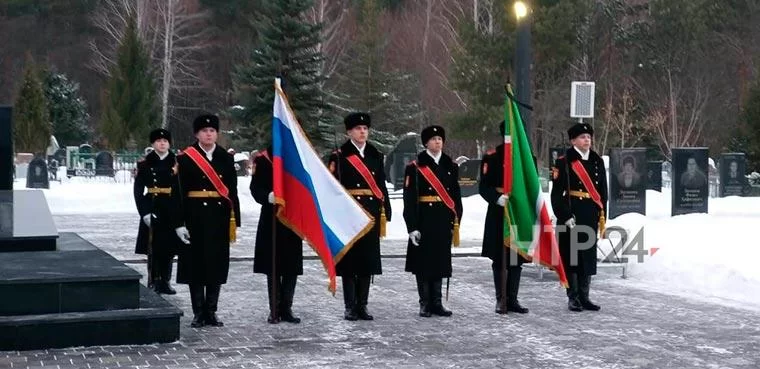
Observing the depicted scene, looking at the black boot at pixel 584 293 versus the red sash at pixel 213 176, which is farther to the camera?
the black boot at pixel 584 293

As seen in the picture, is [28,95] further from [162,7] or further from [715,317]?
[715,317]

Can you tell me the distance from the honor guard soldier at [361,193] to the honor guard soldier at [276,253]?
0.42m

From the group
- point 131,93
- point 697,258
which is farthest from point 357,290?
Result: point 131,93

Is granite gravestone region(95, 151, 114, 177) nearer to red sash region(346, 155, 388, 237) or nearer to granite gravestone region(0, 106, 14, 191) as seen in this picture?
granite gravestone region(0, 106, 14, 191)

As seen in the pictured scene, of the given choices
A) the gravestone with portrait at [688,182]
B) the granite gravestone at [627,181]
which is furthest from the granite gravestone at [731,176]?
the granite gravestone at [627,181]

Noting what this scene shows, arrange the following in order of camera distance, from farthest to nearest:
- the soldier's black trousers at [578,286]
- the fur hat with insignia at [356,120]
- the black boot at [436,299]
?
the soldier's black trousers at [578,286] → the black boot at [436,299] → the fur hat with insignia at [356,120]

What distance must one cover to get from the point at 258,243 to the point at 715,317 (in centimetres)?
414

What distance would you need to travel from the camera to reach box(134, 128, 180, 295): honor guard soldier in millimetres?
12188

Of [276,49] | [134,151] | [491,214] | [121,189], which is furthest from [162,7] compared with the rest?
[491,214]

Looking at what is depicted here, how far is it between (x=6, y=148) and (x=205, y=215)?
4671mm

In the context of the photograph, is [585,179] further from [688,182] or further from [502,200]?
[688,182]

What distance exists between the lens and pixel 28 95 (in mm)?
41312

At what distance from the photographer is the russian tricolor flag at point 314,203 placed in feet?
33.4

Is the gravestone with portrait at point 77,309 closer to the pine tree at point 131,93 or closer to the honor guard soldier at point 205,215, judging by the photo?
the honor guard soldier at point 205,215
